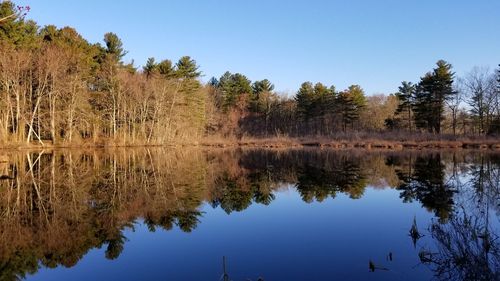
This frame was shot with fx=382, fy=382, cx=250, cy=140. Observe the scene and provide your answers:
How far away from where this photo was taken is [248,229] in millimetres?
9484

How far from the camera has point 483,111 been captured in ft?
183

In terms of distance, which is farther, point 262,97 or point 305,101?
point 262,97

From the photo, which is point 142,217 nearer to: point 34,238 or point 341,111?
point 34,238

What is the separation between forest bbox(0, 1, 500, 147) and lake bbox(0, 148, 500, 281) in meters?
24.0

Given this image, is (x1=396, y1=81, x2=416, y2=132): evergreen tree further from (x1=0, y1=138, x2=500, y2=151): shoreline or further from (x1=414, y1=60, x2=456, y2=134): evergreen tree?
(x1=0, y1=138, x2=500, y2=151): shoreline

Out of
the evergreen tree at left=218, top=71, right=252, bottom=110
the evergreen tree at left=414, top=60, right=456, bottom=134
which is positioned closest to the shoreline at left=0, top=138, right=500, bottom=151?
the evergreen tree at left=414, top=60, right=456, bottom=134

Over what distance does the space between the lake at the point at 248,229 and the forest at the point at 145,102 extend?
78.6ft

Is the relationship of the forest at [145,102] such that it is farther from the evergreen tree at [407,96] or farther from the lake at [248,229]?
the lake at [248,229]

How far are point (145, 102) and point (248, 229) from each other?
144 ft

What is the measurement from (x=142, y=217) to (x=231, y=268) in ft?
15.1

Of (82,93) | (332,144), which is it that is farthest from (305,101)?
(82,93)

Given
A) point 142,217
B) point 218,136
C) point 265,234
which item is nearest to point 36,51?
point 218,136

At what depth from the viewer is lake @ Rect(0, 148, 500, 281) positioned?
646 centimetres

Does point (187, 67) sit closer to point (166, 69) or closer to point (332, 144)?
point (166, 69)
